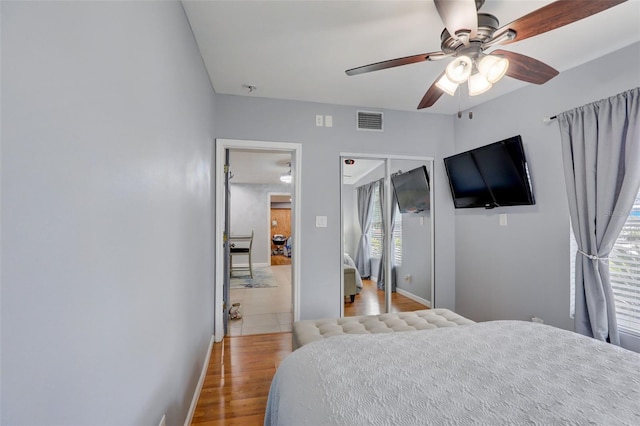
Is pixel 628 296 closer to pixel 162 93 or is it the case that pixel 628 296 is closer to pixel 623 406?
pixel 623 406

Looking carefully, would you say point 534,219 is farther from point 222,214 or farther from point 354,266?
point 222,214

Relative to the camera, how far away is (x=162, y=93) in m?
1.31

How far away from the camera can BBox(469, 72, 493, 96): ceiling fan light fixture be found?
172 cm

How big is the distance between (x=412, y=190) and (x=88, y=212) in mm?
3312

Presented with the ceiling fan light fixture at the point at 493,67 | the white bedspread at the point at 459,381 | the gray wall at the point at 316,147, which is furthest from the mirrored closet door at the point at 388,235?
the white bedspread at the point at 459,381

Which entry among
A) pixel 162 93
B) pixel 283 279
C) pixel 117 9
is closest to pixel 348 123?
pixel 162 93

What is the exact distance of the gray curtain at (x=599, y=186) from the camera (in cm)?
202

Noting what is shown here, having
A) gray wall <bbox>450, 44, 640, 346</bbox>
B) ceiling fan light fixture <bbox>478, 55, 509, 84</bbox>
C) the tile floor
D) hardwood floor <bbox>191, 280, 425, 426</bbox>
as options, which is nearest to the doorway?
the tile floor

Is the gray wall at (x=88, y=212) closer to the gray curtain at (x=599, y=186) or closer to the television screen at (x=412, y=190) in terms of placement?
the television screen at (x=412, y=190)

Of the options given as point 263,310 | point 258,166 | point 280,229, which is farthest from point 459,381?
point 280,229

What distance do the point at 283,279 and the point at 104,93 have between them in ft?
19.1

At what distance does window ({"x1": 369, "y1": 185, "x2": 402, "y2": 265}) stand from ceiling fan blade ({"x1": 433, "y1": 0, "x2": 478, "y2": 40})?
7.24ft

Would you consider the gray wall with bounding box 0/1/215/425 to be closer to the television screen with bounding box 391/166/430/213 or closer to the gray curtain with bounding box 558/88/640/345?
the television screen with bounding box 391/166/430/213

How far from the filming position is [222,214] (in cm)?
309
